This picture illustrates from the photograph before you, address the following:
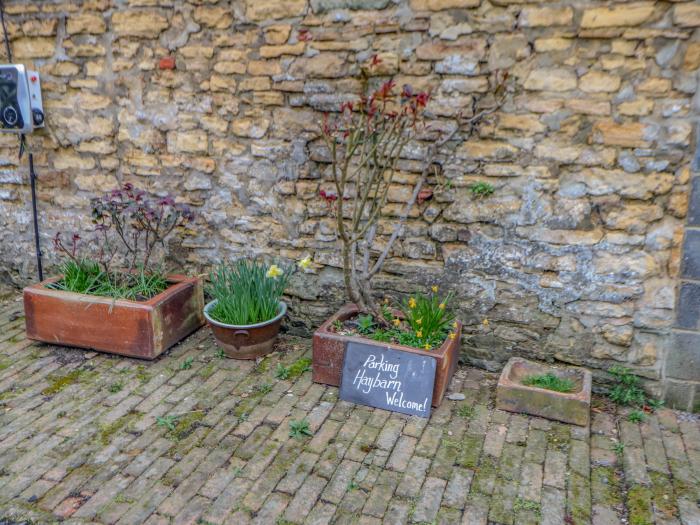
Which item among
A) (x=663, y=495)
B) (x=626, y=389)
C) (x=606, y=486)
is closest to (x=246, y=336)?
(x=606, y=486)

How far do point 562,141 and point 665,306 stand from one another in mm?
1050

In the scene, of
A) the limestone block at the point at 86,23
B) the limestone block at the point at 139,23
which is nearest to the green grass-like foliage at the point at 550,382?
the limestone block at the point at 139,23

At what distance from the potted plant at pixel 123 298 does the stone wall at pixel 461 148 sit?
0.91 ft

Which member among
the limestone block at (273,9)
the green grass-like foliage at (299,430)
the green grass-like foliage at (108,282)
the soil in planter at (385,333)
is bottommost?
the green grass-like foliage at (299,430)

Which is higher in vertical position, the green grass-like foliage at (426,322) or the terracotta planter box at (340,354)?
the green grass-like foliage at (426,322)

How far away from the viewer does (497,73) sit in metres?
3.24

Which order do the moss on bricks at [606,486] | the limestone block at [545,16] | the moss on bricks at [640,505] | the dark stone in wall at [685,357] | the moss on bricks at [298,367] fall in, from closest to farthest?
the moss on bricks at [640,505] → the moss on bricks at [606,486] → the limestone block at [545,16] → the dark stone in wall at [685,357] → the moss on bricks at [298,367]

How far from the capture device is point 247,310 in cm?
369

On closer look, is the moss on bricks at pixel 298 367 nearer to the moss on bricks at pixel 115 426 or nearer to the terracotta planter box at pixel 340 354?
the terracotta planter box at pixel 340 354

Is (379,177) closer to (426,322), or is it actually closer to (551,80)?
(426,322)

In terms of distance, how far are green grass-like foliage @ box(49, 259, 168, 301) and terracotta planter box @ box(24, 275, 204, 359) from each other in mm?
86

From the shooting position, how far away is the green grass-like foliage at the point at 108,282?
3881 millimetres

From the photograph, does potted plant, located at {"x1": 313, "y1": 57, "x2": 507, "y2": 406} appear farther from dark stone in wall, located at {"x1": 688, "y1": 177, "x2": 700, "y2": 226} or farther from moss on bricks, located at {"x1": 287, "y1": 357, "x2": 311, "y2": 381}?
dark stone in wall, located at {"x1": 688, "y1": 177, "x2": 700, "y2": 226}

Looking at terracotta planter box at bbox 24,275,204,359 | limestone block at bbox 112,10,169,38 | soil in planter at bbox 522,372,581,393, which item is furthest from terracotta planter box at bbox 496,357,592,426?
limestone block at bbox 112,10,169,38
